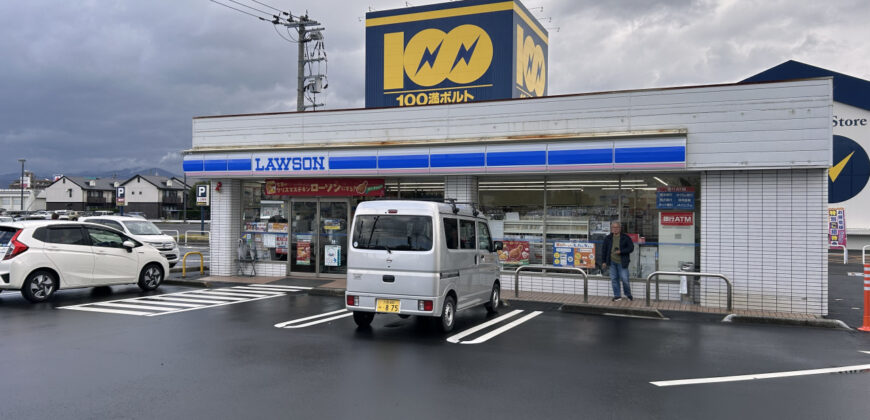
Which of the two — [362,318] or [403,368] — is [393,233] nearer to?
[362,318]

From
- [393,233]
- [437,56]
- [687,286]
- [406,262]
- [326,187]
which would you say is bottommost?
[687,286]

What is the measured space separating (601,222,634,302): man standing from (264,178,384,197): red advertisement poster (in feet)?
19.7

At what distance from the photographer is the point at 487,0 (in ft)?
67.6

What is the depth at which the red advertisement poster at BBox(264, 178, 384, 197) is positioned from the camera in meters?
15.5

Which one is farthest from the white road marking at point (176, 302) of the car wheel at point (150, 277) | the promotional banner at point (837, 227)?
the promotional banner at point (837, 227)

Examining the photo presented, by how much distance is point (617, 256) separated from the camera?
12.3 m

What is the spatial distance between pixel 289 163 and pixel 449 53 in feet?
26.8

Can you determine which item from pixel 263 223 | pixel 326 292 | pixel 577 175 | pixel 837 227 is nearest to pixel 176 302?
pixel 326 292

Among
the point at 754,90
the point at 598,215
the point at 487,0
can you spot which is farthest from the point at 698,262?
the point at 487,0

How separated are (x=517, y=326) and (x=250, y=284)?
8204 mm

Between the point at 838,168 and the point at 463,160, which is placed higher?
the point at 838,168

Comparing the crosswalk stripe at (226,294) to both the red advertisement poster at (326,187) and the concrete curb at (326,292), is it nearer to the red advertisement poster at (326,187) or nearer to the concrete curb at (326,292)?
the concrete curb at (326,292)

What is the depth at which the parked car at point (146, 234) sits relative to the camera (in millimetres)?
18531

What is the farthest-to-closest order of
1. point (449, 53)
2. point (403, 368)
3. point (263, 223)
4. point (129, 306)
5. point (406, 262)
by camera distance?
1. point (449, 53)
2. point (263, 223)
3. point (129, 306)
4. point (406, 262)
5. point (403, 368)
